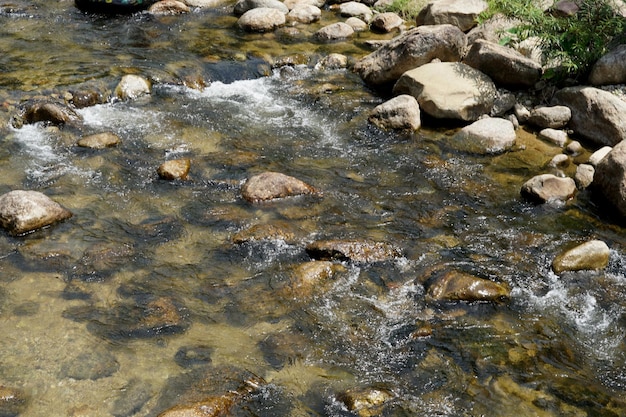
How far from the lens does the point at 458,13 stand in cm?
1287

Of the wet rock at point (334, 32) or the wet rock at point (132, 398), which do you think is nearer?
the wet rock at point (132, 398)

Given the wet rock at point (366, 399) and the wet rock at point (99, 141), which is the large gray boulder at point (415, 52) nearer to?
the wet rock at point (99, 141)

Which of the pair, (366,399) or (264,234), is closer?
(366,399)

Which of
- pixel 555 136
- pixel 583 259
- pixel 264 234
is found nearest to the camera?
pixel 583 259

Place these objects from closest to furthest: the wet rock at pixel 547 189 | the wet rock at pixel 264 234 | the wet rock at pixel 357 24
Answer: the wet rock at pixel 264 234
the wet rock at pixel 547 189
the wet rock at pixel 357 24

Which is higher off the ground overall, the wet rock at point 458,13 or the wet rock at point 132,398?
the wet rock at point 458,13

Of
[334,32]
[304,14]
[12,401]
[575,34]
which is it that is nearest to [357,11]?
[304,14]

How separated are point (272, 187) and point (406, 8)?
29.2ft

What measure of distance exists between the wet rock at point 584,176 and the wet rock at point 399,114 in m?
2.49

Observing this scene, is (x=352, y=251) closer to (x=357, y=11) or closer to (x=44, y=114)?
(x=44, y=114)

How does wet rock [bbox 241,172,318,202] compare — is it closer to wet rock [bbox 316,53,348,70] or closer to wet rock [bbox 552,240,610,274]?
wet rock [bbox 552,240,610,274]

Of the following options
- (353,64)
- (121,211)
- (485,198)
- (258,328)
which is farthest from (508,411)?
(353,64)

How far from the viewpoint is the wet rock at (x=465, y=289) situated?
6.35 m

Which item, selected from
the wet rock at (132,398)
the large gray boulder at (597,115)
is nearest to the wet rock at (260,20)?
the large gray boulder at (597,115)
